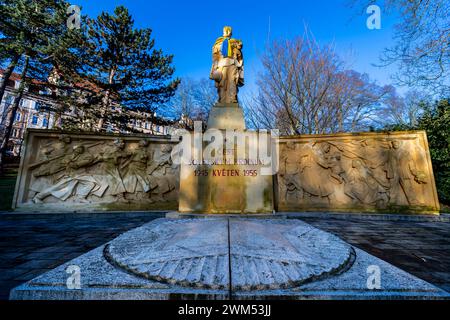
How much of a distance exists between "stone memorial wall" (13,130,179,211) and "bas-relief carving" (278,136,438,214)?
13.7 feet

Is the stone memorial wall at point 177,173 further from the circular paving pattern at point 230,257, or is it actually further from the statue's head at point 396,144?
the circular paving pattern at point 230,257

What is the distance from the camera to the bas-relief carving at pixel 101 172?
6.60m

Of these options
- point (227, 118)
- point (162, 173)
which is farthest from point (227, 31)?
point (162, 173)

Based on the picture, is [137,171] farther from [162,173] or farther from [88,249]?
[88,249]

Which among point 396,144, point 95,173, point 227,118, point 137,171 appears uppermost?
point 227,118

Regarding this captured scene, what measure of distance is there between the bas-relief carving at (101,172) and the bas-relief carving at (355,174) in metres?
4.21

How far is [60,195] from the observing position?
6512mm

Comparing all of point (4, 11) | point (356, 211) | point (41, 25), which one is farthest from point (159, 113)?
point (356, 211)

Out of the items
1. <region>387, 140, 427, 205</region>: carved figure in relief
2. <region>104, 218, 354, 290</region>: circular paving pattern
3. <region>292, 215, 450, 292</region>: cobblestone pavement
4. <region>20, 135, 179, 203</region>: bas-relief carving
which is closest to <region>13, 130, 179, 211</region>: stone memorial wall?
<region>20, 135, 179, 203</region>: bas-relief carving

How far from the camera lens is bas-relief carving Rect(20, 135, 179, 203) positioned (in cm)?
660

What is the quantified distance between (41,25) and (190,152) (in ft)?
55.4

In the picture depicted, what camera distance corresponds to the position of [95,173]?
6.89 metres

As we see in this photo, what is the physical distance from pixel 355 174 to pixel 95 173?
8.84m

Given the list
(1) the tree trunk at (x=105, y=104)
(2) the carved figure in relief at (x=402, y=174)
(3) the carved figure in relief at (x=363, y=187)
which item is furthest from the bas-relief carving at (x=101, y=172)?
(1) the tree trunk at (x=105, y=104)
